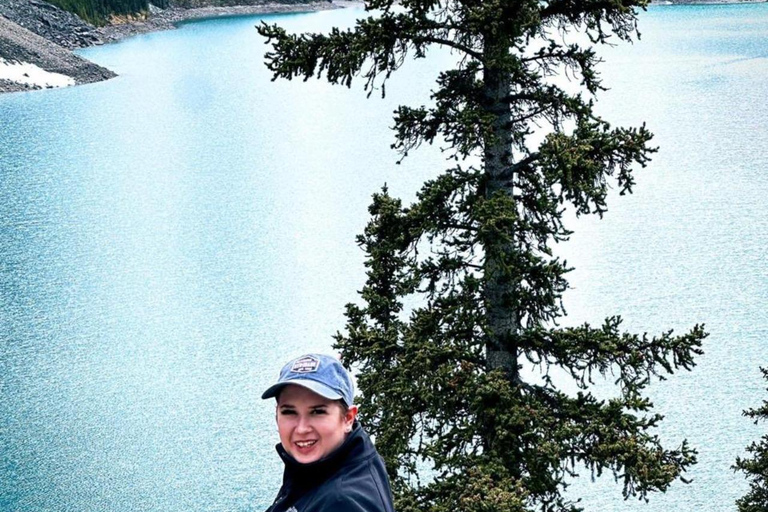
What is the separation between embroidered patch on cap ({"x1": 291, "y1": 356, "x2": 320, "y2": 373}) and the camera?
264 cm

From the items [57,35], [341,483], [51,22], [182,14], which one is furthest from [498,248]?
[182,14]

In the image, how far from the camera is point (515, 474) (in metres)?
7.80

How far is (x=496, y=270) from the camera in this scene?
815cm

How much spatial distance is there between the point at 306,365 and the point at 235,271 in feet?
87.2

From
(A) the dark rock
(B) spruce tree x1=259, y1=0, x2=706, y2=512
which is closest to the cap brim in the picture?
(B) spruce tree x1=259, y1=0, x2=706, y2=512

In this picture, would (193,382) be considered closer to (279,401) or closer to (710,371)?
(710,371)

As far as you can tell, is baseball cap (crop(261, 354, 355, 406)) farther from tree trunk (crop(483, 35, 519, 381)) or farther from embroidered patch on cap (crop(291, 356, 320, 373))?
tree trunk (crop(483, 35, 519, 381))

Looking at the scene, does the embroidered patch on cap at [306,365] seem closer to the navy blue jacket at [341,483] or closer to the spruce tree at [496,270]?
the navy blue jacket at [341,483]

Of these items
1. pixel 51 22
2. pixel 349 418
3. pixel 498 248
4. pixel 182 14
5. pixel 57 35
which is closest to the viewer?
pixel 349 418

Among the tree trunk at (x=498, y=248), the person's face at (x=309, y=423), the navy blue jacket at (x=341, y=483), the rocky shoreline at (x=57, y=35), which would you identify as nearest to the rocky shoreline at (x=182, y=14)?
the rocky shoreline at (x=57, y=35)

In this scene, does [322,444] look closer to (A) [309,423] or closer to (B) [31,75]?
(A) [309,423]

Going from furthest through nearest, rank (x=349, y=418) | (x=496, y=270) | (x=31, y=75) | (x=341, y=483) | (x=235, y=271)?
(x=31, y=75)
(x=235, y=271)
(x=496, y=270)
(x=349, y=418)
(x=341, y=483)

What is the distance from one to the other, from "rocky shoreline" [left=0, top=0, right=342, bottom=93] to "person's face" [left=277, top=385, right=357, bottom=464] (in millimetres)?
68875

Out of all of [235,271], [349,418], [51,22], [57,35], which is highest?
[51,22]
